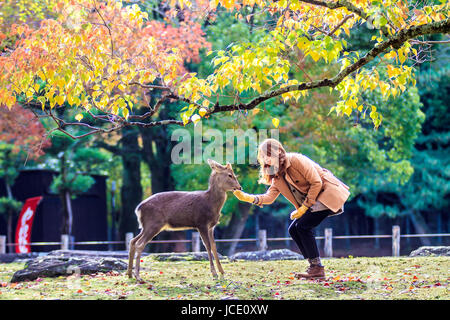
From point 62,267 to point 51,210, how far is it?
580 inches

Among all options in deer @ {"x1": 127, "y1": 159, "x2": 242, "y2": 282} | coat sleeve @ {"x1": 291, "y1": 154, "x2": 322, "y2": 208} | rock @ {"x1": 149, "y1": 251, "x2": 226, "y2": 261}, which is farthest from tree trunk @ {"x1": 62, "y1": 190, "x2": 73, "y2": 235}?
coat sleeve @ {"x1": 291, "y1": 154, "x2": 322, "y2": 208}

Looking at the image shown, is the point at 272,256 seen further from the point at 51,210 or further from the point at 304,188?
the point at 51,210

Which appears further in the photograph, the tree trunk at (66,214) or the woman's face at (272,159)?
the tree trunk at (66,214)

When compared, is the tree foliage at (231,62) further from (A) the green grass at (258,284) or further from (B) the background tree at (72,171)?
(B) the background tree at (72,171)

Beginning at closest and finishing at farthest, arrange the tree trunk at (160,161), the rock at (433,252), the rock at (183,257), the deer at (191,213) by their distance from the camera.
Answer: the deer at (191,213) → the rock at (433,252) → the rock at (183,257) → the tree trunk at (160,161)

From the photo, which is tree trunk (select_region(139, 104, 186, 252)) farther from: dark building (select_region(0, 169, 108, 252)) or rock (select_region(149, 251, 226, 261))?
rock (select_region(149, 251, 226, 261))

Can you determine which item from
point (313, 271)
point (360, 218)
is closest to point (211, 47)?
point (313, 271)

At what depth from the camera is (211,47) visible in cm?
1748

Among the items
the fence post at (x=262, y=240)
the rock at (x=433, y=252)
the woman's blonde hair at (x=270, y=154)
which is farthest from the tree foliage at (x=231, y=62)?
the fence post at (x=262, y=240)

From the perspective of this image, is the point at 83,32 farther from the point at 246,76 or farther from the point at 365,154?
the point at 365,154

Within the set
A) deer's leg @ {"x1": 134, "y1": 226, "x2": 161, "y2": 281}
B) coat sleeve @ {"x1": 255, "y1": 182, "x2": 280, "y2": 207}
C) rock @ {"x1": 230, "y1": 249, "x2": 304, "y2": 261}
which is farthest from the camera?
rock @ {"x1": 230, "y1": 249, "x2": 304, "y2": 261}

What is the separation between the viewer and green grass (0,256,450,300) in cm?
659

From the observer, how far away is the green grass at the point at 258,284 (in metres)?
6.59

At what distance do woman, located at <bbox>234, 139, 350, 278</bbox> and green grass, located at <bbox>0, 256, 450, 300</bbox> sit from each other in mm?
548
